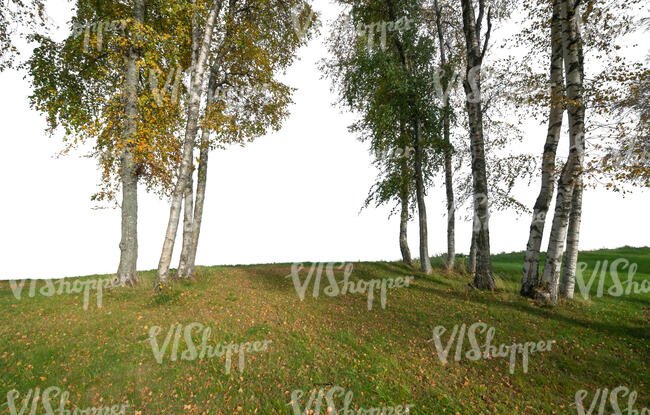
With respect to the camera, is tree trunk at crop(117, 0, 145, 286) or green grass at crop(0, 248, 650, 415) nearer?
green grass at crop(0, 248, 650, 415)

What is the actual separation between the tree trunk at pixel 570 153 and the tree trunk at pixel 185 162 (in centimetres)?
1323

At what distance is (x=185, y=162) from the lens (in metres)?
11.6

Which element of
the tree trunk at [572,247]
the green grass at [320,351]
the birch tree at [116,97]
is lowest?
the green grass at [320,351]

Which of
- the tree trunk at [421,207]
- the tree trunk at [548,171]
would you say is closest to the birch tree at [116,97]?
the tree trunk at [421,207]

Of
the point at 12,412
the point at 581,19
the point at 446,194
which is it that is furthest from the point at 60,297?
the point at 581,19

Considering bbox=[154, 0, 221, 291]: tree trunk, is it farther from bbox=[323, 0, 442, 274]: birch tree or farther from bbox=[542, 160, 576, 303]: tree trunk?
bbox=[542, 160, 576, 303]: tree trunk

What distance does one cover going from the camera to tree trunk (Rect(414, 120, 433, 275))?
48.7 feet

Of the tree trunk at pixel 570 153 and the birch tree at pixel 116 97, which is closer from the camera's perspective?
the tree trunk at pixel 570 153

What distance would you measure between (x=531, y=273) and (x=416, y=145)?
7.89 metres

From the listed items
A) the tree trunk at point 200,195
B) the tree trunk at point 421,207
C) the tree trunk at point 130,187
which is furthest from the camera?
the tree trunk at point 421,207

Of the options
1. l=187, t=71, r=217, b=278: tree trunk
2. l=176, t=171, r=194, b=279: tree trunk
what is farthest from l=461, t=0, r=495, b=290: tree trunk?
l=176, t=171, r=194, b=279: tree trunk

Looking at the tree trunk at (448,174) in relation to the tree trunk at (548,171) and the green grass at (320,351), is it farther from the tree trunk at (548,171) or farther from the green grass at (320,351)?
the tree trunk at (548,171)

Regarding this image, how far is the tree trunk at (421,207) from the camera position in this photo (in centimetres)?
1485

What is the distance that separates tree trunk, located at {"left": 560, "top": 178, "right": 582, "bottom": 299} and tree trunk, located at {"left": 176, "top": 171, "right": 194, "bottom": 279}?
15.5 meters
